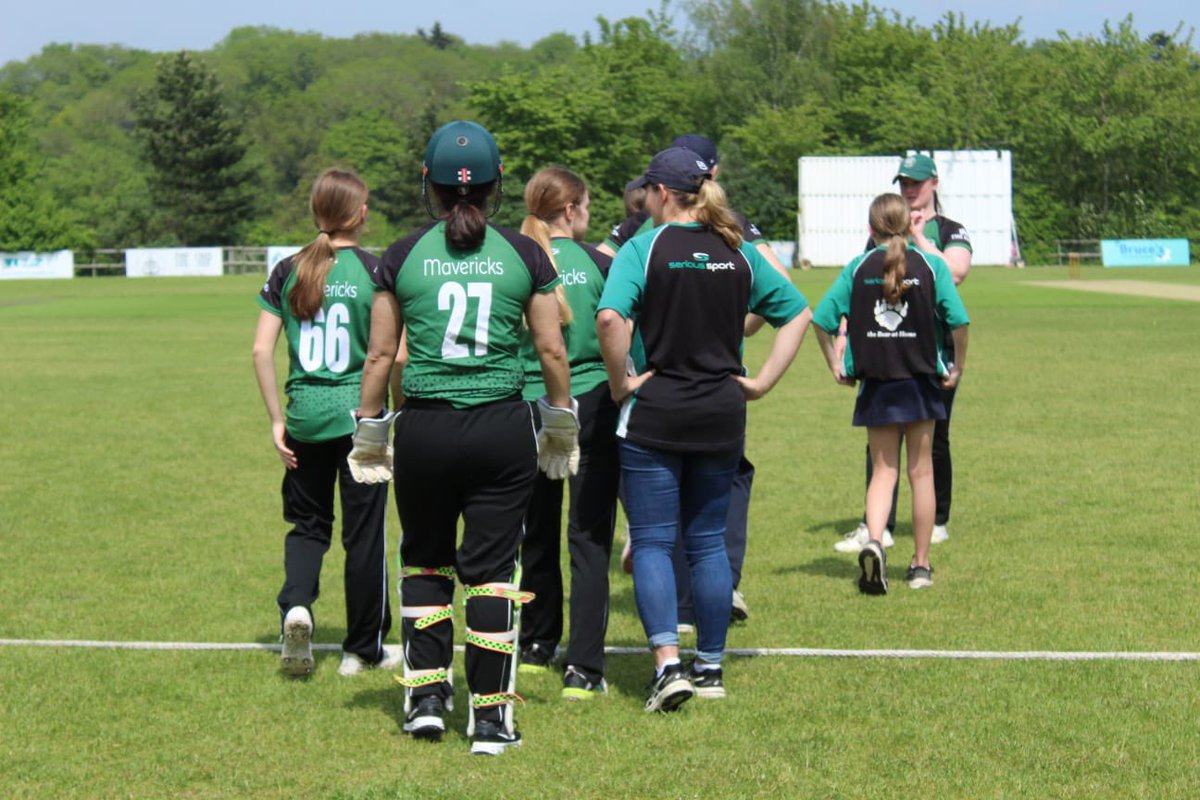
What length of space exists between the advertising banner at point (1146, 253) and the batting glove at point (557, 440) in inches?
2450

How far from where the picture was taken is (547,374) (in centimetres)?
518

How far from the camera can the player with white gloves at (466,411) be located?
5.02 m

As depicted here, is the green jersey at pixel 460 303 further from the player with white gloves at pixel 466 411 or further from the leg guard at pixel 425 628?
the leg guard at pixel 425 628

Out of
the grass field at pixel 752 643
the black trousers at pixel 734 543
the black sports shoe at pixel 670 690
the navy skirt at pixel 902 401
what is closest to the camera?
the grass field at pixel 752 643

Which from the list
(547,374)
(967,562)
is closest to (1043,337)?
(967,562)

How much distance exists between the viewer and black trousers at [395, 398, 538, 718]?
5047mm

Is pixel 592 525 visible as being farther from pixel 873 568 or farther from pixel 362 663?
pixel 873 568

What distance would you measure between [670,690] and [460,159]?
197cm

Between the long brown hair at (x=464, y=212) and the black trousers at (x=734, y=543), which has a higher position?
the long brown hair at (x=464, y=212)

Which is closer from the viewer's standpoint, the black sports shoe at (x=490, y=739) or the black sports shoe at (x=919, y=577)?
the black sports shoe at (x=490, y=739)

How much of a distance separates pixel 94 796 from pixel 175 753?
0.43 metres

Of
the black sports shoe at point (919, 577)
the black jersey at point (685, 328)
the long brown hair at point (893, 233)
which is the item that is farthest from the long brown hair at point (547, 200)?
the black sports shoe at point (919, 577)

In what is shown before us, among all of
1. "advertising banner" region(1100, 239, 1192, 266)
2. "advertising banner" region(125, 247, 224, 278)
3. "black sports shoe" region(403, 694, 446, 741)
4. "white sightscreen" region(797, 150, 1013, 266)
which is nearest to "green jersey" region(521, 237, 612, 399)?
"black sports shoe" region(403, 694, 446, 741)

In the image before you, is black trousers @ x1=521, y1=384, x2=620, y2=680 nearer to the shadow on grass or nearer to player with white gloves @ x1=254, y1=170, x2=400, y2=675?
player with white gloves @ x1=254, y1=170, x2=400, y2=675
